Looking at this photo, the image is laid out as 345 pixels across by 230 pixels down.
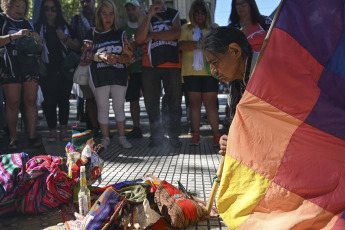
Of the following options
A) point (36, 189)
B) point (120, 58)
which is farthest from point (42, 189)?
point (120, 58)

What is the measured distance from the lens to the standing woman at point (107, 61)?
4434 mm

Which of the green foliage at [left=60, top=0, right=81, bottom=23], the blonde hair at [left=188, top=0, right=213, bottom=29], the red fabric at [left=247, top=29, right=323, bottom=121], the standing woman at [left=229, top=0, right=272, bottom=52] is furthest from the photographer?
the green foliage at [left=60, top=0, right=81, bottom=23]

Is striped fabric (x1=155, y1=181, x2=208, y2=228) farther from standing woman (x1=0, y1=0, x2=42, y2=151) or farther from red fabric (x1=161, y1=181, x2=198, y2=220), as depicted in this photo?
standing woman (x1=0, y1=0, x2=42, y2=151)

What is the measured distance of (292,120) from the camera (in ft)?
6.57

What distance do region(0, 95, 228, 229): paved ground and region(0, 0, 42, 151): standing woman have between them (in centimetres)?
61

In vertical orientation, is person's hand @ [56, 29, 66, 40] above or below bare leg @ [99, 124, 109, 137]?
above

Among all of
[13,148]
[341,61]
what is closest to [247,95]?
[341,61]

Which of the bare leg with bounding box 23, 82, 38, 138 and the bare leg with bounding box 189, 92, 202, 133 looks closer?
the bare leg with bounding box 23, 82, 38, 138

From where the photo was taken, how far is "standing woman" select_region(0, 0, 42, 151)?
4.20 m

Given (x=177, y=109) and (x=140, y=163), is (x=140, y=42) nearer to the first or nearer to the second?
(x=177, y=109)

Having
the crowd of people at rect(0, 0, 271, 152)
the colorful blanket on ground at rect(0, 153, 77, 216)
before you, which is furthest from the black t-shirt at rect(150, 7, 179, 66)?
the colorful blanket on ground at rect(0, 153, 77, 216)

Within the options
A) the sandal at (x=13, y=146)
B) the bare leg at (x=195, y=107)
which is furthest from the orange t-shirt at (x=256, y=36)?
the sandal at (x=13, y=146)

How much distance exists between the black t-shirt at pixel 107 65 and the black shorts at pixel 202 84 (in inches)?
36.2

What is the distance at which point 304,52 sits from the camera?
1995 mm
